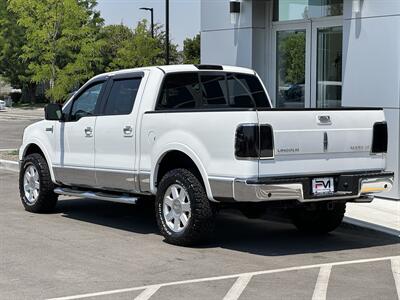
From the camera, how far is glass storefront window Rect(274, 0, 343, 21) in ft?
40.6

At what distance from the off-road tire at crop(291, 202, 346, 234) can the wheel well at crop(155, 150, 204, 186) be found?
1.57m

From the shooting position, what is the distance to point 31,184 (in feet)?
33.2

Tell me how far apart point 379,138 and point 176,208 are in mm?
2430

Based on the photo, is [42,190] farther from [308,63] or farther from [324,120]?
[308,63]

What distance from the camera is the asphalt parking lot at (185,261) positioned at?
6.03 metres

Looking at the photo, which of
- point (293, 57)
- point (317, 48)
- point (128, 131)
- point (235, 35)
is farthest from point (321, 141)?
point (235, 35)

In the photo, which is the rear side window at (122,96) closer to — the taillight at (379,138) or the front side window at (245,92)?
Result: the front side window at (245,92)

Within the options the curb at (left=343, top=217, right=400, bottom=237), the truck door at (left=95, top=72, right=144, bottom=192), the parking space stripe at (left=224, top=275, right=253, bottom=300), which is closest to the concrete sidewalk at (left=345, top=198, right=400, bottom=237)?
the curb at (left=343, top=217, right=400, bottom=237)

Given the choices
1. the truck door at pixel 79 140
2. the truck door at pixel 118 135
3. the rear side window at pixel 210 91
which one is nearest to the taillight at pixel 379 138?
the rear side window at pixel 210 91

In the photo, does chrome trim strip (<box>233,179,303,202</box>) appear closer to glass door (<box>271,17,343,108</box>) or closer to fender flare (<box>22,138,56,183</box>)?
fender flare (<box>22,138,56,183</box>)

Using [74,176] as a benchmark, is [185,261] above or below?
below

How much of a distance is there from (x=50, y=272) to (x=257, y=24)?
8287mm

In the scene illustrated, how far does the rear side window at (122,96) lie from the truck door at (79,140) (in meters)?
0.25

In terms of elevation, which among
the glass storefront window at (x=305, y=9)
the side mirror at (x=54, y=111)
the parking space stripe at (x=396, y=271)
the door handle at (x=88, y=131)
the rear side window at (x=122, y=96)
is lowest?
the parking space stripe at (x=396, y=271)
